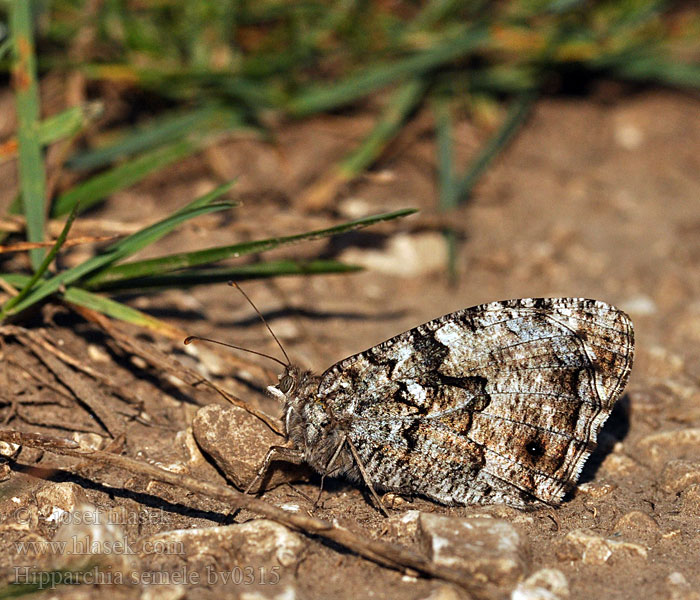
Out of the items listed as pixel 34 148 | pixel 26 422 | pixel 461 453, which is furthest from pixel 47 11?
pixel 461 453

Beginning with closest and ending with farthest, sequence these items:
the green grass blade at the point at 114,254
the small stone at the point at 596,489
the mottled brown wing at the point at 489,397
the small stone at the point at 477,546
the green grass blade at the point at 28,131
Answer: the small stone at the point at 477,546, the mottled brown wing at the point at 489,397, the small stone at the point at 596,489, the green grass blade at the point at 114,254, the green grass blade at the point at 28,131

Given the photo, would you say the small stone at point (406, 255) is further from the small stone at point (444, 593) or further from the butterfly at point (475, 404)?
the small stone at point (444, 593)

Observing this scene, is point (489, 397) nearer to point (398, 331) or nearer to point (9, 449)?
point (398, 331)

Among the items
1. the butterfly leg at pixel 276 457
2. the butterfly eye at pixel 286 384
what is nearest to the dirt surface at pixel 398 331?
the butterfly leg at pixel 276 457

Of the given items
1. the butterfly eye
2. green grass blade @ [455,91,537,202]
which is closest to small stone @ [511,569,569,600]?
the butterfly eye

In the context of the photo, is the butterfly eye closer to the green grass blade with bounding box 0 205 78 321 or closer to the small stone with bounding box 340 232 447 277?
the green grass blade with bounding box 0 205 78 321

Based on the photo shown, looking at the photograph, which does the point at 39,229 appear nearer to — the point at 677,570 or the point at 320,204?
the point at 320,204
